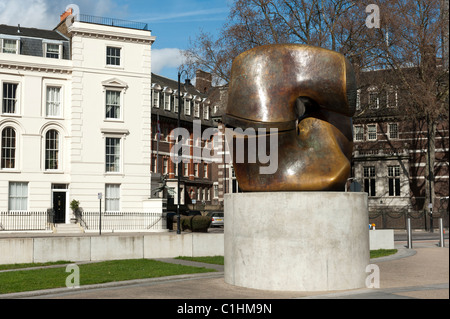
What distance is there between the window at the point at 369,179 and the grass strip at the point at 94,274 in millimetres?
43834

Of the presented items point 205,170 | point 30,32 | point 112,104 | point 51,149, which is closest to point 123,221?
point 51,149

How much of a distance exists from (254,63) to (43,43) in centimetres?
3352

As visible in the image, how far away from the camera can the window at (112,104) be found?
41281mm

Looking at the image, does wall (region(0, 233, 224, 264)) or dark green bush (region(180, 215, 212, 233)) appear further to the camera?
dark green bush (region(180, 215, 212, 233))

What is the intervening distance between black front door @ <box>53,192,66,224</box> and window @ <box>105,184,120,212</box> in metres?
3.06

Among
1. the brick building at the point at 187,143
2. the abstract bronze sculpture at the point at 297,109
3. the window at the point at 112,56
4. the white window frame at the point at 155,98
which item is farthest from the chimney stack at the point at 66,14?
the abstract bronze sculpture at the point at 297,109

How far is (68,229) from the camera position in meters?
38.0

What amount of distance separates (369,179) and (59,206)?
3225 centimetres

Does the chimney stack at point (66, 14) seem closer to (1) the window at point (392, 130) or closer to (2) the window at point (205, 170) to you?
(2) the window at point (205, 170)

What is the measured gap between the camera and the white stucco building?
3909cm

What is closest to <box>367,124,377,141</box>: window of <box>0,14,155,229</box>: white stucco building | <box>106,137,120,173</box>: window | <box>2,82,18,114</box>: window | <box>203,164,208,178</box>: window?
<box>203,164,208,178</box>: window

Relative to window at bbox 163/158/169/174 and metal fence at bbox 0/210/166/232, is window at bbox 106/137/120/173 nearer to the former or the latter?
metal fence at bbox 0/210/166/232

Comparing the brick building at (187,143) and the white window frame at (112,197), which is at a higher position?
the brick building at (187,143)

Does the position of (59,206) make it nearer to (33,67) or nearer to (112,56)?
(33,67)
